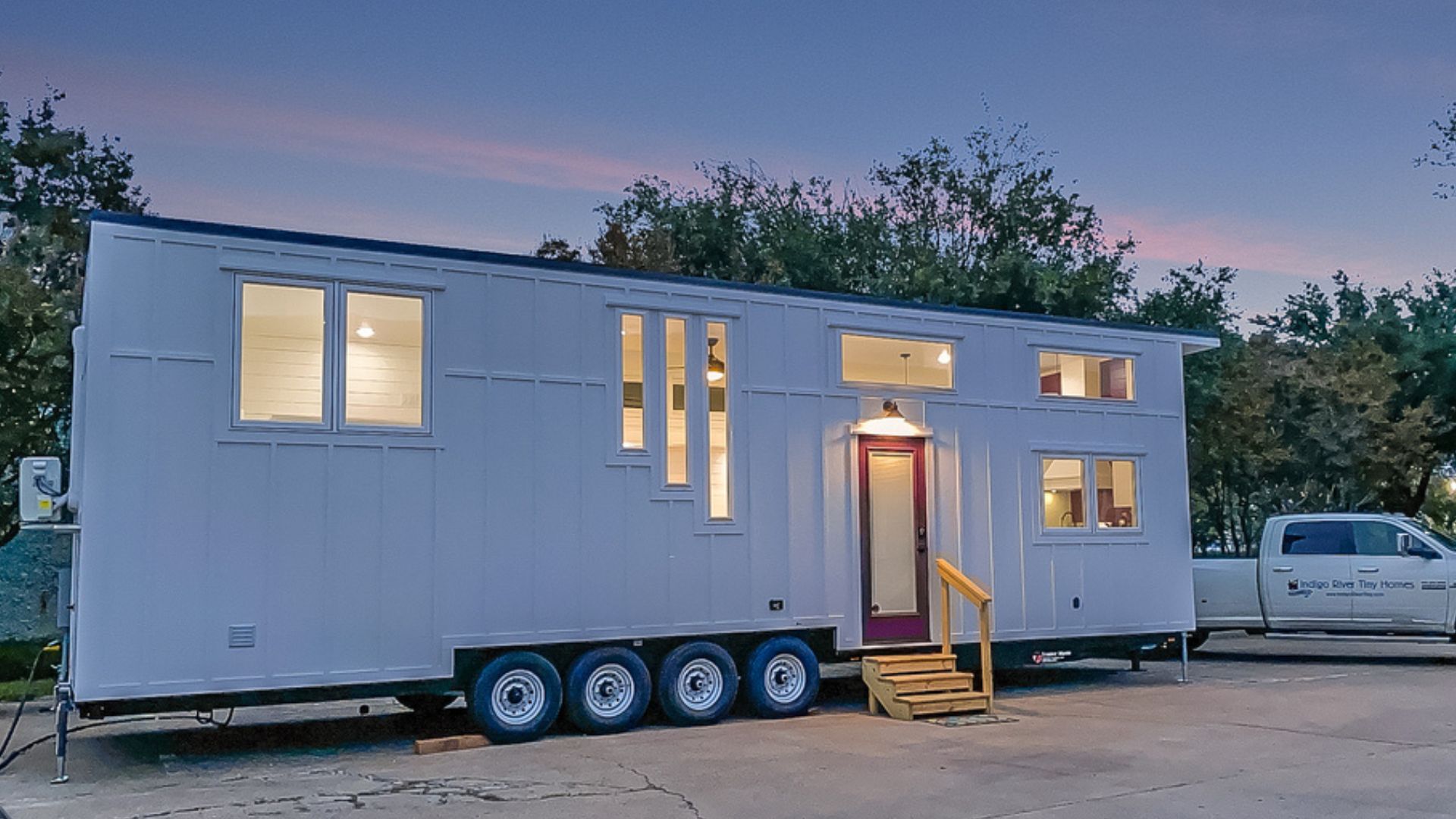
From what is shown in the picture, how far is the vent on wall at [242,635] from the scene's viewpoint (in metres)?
9.12

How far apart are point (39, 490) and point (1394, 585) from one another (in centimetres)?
1512

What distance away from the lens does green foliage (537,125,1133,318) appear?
26.7 meters

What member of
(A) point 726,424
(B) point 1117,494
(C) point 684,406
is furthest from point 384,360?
(B) point 1117,494

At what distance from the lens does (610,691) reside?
10.7 m

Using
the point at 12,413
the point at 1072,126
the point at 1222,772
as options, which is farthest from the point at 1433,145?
the point at 12,413

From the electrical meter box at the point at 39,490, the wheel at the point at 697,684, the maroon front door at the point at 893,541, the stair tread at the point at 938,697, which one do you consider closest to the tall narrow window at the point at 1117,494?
the maroon front door at the point at 893,541

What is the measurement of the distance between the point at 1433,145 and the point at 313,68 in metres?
22.1

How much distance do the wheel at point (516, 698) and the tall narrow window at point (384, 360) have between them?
6.94 ft

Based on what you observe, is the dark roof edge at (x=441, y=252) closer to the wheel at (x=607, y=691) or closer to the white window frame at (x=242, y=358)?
the white window frame at (x=242, y=358)

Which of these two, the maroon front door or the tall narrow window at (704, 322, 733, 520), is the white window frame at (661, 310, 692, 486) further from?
the maroon front door

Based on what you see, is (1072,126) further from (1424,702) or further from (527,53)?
(1424,702)

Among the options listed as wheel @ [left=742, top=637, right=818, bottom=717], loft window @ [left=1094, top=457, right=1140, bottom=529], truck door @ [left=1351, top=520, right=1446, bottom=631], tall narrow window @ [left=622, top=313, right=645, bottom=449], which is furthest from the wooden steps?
truck door @ [left=1351, top=520, right=1446, bottom=631]

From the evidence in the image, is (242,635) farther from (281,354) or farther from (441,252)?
(441,252)

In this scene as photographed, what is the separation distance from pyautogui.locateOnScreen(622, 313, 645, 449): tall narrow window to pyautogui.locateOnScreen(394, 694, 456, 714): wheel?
3.00 m
